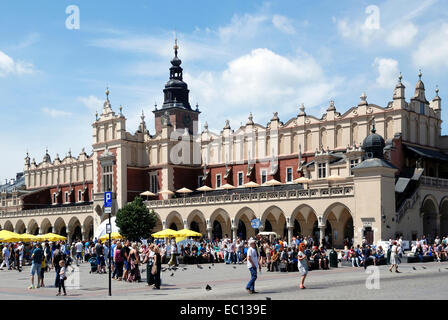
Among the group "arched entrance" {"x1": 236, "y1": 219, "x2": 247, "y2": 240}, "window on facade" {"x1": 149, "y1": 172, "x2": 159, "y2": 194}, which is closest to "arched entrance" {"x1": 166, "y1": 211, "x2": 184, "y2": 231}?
"window on facade" {"x1": 149, "y1": 172, "x2": 159, "y2": 194}

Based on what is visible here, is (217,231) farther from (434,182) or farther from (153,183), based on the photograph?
(434,182)

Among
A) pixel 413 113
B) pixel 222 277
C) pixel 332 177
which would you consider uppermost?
pixel 413 113

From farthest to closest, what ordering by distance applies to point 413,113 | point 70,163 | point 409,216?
point 70,163 < point 413,113 < point 409,216

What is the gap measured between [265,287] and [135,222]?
131 feet

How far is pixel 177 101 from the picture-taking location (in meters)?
95.5

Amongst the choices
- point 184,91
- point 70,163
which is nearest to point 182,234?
point 70,163

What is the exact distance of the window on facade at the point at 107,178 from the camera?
229ft

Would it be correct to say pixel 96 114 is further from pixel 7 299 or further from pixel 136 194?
pixel 7 299

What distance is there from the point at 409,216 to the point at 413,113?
41.8 ft

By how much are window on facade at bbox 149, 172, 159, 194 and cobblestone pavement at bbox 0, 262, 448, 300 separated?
41046 millimetres

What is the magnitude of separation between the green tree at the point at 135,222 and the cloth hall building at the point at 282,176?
7.22 feet

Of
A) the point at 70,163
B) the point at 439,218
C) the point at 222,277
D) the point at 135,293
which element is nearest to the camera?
the point at 135,293

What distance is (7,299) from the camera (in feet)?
60.5

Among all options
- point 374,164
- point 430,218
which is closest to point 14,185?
point 430,218
